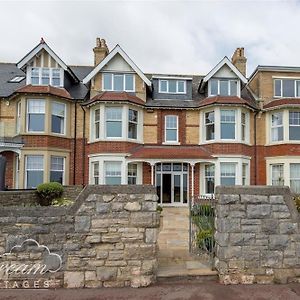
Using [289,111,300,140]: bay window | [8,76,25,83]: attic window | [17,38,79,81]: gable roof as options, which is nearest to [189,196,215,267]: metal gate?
[289,111,300,140]: bay window

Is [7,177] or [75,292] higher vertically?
[7,177]

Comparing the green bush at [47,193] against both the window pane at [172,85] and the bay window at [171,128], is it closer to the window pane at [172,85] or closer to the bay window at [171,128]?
the bay window at [171,128]

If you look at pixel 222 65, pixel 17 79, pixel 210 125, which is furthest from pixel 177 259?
pixel 17 79

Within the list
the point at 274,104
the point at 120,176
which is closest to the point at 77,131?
the point at 120,176

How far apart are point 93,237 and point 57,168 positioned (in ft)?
40.5

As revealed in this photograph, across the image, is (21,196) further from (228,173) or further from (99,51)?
(99,51)

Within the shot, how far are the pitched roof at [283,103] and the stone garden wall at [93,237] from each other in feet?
48.9

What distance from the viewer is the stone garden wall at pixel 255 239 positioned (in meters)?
5.65

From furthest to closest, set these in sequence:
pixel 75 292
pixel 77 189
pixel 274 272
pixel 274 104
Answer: pixel 274 104
pixel 77 189
pixel 274 272
pixel 75 292

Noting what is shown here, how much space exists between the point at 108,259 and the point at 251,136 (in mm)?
15142

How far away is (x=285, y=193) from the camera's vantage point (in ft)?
18.9

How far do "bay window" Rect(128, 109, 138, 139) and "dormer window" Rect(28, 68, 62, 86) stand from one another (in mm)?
4759

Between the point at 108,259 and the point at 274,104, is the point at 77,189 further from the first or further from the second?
the point at 274,104

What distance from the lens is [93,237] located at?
546 cm
